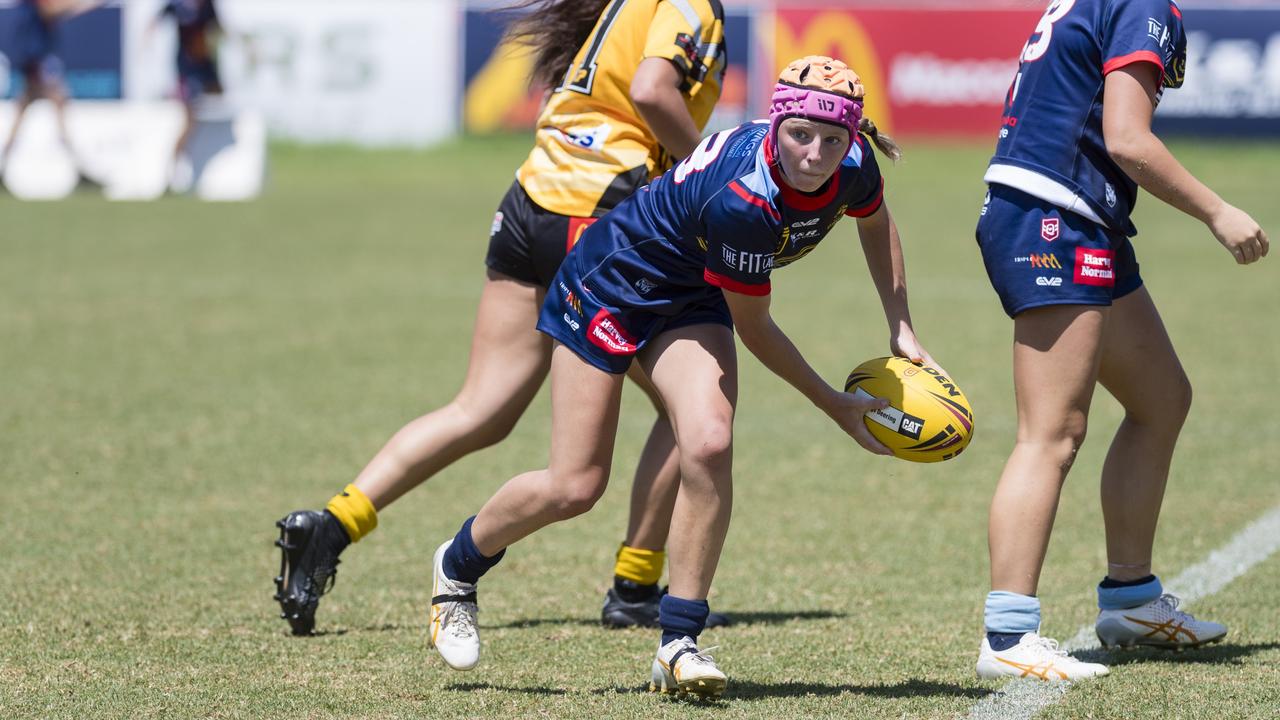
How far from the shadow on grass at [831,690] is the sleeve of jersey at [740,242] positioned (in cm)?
109

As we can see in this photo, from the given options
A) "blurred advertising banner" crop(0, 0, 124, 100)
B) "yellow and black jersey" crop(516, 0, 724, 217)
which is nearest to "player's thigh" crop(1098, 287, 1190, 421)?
"yellow and black jersey" crop(516, 0, 724, 217)

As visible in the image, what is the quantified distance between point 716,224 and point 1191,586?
7.92 feet

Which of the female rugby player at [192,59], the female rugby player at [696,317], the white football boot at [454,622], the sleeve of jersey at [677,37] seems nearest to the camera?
the female rugby player at [696,317]

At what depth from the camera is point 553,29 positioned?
553 cm

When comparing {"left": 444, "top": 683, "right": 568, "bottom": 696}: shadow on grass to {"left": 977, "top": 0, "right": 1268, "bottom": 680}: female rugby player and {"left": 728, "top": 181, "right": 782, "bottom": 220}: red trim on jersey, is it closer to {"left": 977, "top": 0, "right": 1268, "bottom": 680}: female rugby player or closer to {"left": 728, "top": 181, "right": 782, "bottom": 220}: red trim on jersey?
{"left": 977, "top": 0, "right": 1268, "bottom": 680}: female rugby player

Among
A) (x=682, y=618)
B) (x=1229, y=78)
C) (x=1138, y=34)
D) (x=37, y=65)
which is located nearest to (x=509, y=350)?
(x=682, y=618)

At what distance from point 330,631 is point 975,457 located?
12.0ft

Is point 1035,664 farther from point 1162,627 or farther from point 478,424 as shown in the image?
point 478,424

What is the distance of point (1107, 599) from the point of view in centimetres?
480

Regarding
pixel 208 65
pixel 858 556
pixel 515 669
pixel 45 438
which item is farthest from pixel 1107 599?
pixel 208 65

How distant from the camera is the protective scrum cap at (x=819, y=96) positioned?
395 cm

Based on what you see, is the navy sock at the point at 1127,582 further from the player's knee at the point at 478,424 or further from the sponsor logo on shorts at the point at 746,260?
the player's knee at the point at 478,424

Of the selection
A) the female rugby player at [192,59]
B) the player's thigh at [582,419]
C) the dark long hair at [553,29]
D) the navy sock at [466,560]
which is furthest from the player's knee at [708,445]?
the female rugby player at [192,59]

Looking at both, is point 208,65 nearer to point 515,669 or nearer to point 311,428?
point 311,428
